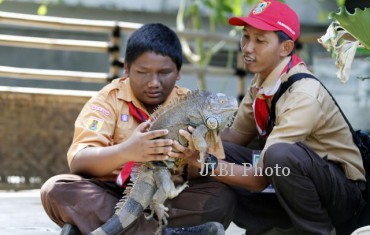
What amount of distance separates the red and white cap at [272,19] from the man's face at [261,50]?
0.04 metres

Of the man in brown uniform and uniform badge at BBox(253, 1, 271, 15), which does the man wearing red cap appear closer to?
uniform badge at BBox(253, 1, 271, 15)

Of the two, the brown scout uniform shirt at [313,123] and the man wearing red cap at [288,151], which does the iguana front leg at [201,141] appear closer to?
the man wearing red cap at [288,151]

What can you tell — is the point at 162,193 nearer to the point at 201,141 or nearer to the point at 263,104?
the point at 201,141

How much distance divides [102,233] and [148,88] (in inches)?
26.1

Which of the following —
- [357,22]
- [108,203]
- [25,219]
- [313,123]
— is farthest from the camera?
[25,219]

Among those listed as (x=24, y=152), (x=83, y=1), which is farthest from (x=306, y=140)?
(x=83, y=1)

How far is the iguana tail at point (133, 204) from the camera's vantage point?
2.83 meters

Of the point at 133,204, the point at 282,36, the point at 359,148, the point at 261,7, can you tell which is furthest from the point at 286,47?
the point at 133,204

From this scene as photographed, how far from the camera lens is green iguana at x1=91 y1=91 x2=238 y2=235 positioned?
2.82m

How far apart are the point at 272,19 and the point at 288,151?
0.62 meters

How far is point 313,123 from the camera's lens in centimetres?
311

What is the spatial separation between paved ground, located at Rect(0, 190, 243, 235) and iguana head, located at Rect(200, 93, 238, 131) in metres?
1.26

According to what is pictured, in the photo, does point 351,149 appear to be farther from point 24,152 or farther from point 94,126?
point 24,152

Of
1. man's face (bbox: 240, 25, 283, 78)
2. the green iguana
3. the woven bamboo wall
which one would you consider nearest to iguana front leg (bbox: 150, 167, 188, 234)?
the green iguana
